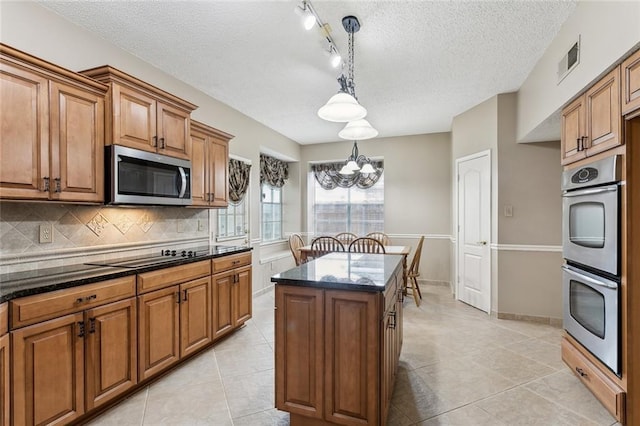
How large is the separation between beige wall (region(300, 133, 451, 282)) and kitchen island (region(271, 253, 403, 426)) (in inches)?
167

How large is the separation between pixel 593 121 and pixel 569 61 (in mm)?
632

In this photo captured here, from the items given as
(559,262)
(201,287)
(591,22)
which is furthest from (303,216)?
(591,22)

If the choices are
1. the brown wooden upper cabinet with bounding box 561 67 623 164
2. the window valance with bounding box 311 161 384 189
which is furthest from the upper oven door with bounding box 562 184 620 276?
the window valance with bounding box 311 161 384 189

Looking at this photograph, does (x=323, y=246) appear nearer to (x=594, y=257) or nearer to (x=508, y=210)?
(x=508, y=210)

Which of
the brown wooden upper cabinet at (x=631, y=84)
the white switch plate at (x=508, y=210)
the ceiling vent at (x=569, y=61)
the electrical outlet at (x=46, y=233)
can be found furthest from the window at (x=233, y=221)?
the brown wooden upper cabinet at (x=631, y=84)

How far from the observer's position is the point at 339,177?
6559 mm

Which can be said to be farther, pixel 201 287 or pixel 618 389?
pixel 201 287

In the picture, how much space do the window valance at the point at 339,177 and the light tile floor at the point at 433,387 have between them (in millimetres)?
3396

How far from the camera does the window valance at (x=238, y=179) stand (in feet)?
14.8

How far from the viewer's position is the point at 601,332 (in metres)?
2.10

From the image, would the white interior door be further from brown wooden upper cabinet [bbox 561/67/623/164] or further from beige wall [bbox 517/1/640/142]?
brown wooden upper cabinet [bbox 561/67/623/164]

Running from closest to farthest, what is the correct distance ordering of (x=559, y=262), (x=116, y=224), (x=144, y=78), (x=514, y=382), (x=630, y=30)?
(x=630, y=30), (x=514, y=382), (x=116, y=224), (x=144, y=78), (x=559, y=262)

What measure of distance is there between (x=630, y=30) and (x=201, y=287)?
3479mm

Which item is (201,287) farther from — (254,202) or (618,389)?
(618,389)
